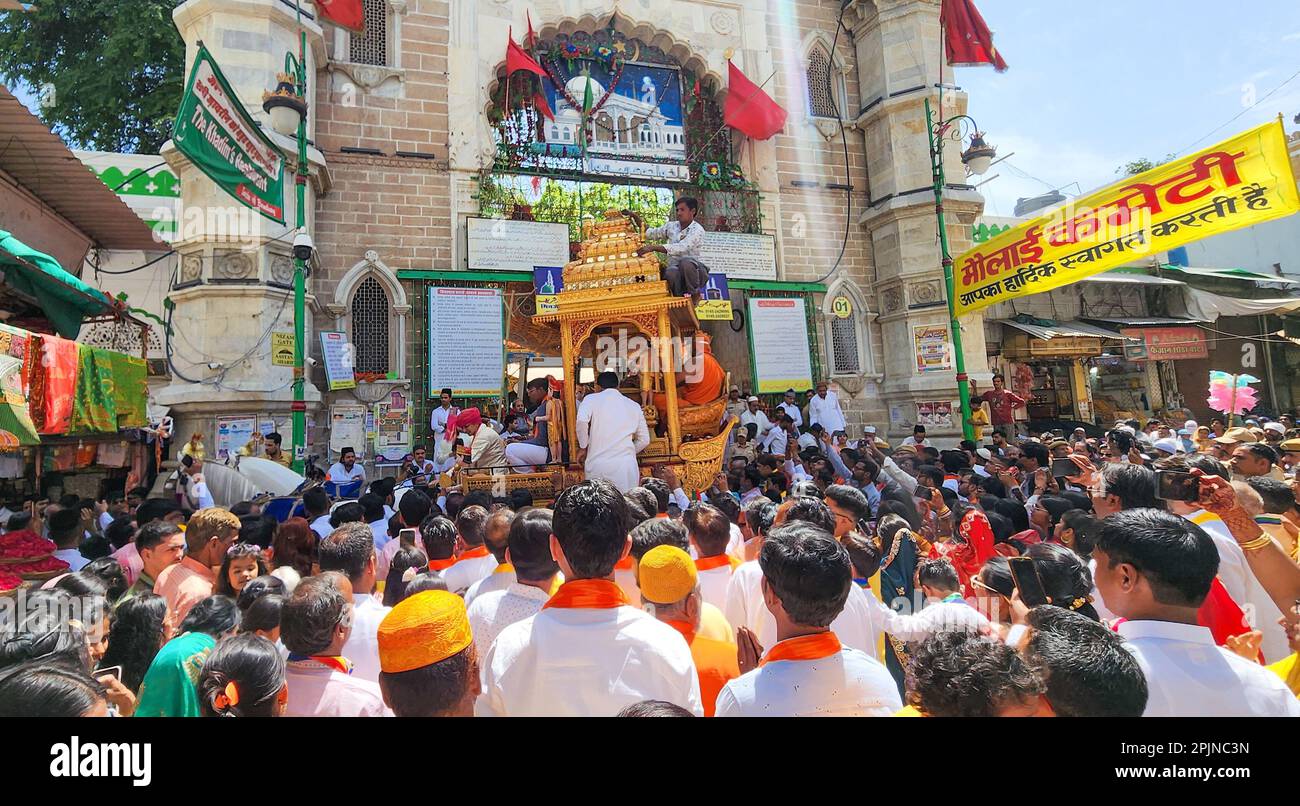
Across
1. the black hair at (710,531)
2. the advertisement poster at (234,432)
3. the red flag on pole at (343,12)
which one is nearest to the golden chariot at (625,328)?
the black hair at (710,531)

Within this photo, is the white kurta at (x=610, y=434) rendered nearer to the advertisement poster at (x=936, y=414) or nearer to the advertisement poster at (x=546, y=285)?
the advertisement poster at (x=546, y=285)

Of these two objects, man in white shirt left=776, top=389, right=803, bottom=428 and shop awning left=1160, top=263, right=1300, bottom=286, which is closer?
man in white shirt left=776, top=389, right=803, bottom=428

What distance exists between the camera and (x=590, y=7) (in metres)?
12.4

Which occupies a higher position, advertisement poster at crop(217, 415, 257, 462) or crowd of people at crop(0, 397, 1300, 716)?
advertisement poster at crop(217, 415, 257, 462)

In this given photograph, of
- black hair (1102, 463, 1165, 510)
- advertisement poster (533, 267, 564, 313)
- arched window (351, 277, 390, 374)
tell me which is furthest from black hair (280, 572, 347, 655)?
arched window (351, 277, 390, 374)

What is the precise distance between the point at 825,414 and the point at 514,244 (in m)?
6.40

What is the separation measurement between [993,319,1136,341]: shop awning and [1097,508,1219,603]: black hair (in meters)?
14.2

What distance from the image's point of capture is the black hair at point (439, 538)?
3.64 metres

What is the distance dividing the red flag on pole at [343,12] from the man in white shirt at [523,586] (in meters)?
11.2

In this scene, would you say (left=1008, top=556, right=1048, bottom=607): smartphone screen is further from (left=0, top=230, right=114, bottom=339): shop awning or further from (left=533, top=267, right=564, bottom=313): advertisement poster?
(left=533, top=267, right=564, bottom=313): advertisement poster

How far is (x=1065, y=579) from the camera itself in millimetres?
2375

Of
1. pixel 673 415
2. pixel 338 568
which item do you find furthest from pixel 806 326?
pixel 338 568

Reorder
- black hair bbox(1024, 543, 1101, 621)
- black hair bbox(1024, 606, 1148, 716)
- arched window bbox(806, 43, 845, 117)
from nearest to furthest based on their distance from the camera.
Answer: black hair bbox(1024, 606, 1148, 716) → black hair bbox(1024, 543, 1101, 621) → arched window bbox(806, 43, 845, 117)

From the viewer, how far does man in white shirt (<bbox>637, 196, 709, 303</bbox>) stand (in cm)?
630
